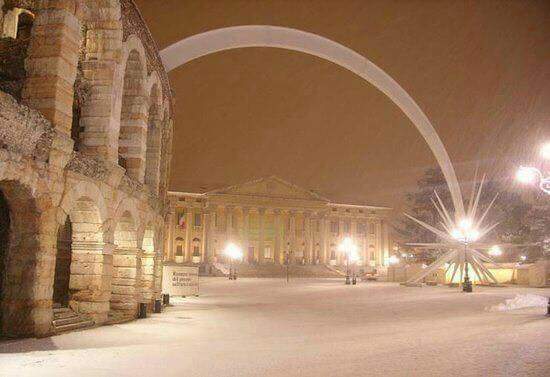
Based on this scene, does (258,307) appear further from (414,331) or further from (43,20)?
(43,20)

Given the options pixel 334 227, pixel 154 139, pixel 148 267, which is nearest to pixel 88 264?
pixel 148 267

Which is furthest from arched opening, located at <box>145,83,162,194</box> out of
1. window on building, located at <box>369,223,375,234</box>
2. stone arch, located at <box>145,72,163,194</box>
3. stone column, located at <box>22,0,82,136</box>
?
window on building, located at <box>369,223,375,234</box>

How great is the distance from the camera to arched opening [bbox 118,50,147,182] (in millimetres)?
18469

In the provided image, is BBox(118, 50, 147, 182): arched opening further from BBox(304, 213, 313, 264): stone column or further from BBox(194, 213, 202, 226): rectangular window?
BBox(304, 213, 313, 264): stone column

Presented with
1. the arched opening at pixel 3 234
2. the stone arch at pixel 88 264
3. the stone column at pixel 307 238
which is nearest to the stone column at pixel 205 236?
the stone column at pixel 307 238

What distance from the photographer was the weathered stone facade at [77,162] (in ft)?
Result: 37.9

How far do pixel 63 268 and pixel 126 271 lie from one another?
2014mm

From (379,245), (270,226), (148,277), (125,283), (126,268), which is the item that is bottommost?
(125,283)

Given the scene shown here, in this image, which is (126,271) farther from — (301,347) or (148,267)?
(301,347)

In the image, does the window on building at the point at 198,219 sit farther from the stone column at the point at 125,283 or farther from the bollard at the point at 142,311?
the bollard at the point at 142,311

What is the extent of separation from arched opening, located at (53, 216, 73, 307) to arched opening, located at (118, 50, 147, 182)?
290cm

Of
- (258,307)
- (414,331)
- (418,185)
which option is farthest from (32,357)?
(418,185)

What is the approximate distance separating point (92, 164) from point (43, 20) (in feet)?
12.0

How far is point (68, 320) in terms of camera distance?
1386 cm
